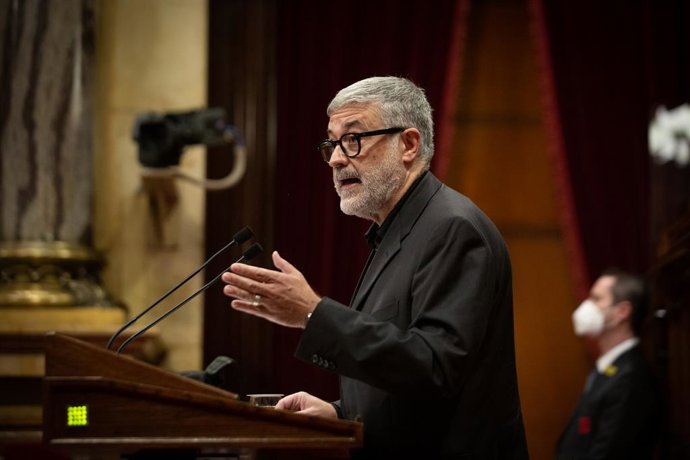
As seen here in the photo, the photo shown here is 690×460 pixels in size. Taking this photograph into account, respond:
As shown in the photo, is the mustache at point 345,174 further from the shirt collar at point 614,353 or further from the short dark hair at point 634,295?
the short dark hair at point 634,295

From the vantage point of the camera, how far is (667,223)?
17.6ft

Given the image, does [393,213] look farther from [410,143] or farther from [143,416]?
[143,416]

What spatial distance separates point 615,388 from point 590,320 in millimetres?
476

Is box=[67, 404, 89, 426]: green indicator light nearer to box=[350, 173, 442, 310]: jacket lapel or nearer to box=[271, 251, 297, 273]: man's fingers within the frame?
box=[271, 251, 297, 273]: man's fingers

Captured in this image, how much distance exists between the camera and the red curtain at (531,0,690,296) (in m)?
5.45

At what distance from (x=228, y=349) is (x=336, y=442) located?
3235mm

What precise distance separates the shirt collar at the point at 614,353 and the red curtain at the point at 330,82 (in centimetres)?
124

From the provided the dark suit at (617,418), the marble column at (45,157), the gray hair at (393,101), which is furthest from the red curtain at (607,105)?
the gray hair at (393,101)

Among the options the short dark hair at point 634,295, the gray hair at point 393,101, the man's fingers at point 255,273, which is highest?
the gray hair at point 393,101

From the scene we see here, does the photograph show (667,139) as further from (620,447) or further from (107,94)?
(107,94)

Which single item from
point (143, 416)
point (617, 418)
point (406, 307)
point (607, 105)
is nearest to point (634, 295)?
point (617, 418)

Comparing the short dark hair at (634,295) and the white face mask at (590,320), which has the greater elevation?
the short dark hair at (634,295)

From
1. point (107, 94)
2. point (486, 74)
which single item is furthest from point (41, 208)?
point (486, 74)

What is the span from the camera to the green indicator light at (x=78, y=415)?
1885mm
